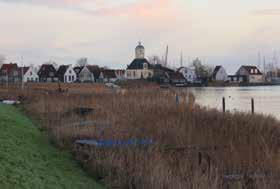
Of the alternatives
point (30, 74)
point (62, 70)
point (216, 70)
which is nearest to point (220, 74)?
point (216, 70)

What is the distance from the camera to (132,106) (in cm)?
1936

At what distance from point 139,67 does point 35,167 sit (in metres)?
93.6

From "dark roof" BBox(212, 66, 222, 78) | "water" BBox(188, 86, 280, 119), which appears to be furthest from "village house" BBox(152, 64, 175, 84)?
"water" BBox(188, 86, 280, 119)

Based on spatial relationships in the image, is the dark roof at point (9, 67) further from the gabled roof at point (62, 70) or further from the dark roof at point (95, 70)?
the dark roof at point (95, 70)

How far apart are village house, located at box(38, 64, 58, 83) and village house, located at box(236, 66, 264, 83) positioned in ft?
165

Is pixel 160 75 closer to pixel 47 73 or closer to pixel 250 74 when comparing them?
pixel 47 73

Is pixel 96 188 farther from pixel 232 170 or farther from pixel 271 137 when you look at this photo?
pixel 271 137

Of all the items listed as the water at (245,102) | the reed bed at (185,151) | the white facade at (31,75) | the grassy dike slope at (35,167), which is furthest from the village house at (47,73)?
the grassy dike slope at (35,167)

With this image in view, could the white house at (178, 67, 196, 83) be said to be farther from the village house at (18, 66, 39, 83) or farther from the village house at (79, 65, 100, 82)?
the village house at (18, 66, 39, 83)

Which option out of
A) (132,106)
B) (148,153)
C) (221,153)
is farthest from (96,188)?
(132,106)

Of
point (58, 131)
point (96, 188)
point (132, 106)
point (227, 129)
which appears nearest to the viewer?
point (96, 188)

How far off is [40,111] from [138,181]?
13.7m

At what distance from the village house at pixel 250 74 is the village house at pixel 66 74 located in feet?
153

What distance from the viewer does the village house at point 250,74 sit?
117738 mm
